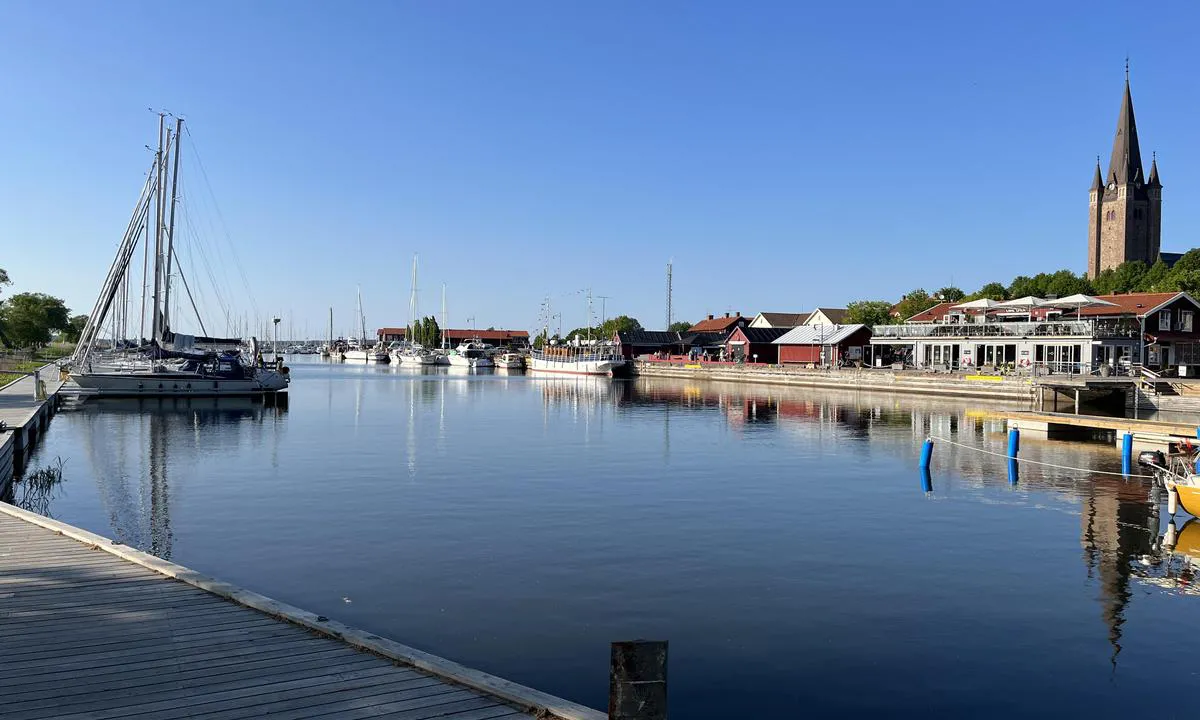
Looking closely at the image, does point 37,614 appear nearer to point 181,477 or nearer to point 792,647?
point 792,647

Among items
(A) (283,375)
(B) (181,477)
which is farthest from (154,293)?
(B) (181,477)

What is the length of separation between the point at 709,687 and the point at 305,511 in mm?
14999

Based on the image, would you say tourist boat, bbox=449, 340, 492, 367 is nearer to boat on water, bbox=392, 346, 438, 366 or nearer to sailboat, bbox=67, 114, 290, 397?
boat on water, bbox=392, 346, 438, 366

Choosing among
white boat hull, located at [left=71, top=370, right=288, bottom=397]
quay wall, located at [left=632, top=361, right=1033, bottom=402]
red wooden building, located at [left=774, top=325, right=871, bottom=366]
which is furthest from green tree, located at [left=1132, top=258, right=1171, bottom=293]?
white boat hull, located at [left=71, top=370, right=288, bottom=397]

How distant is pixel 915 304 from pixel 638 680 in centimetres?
12499

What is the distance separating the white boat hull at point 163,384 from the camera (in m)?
61.0

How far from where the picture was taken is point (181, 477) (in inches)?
1158

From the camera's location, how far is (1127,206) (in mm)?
188875

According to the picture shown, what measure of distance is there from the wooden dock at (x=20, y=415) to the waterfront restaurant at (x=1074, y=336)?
65.1 metres

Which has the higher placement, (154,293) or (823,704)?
(154,293)

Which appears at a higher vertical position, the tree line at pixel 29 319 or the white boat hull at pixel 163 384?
the tree line at pixel 29 319

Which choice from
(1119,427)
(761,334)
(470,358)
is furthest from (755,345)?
(1119,427)

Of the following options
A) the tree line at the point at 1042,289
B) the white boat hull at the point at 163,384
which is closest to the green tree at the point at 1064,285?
the tree line at the point at 1042,289

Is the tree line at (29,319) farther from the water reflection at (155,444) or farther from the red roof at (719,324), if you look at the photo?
the red roof at (719,324)
